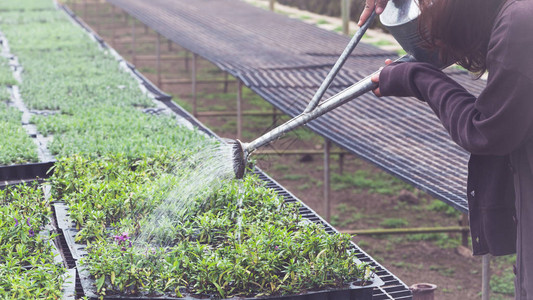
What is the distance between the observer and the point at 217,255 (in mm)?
2617

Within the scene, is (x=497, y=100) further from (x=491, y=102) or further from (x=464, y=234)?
(x=464, y=234)

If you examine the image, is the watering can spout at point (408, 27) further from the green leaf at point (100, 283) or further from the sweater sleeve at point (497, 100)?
the green leaf at point (100, 283)

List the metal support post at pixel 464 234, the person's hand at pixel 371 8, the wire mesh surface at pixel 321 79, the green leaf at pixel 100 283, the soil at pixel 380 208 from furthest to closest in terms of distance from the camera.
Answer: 1. the metal support post at pixel 464 234
2. the soil at pixel 380 208
3. the wire mesh surface at pixel 321 79
4. the green leaf at pixel 100 283
5. the person's hand at pixel 371 8

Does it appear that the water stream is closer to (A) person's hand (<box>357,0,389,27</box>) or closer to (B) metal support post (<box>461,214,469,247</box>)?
(A) person's hand (<box>357,0,389,27</box>)

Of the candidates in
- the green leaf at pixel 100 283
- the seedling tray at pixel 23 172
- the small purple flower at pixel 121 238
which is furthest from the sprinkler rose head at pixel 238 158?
the seedling tray at pixel 23 172

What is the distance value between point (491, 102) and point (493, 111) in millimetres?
22

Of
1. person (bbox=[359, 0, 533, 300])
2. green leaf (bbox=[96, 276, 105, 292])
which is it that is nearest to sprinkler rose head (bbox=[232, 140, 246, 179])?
green leaf (bbox=[96, 276, 105, 292])

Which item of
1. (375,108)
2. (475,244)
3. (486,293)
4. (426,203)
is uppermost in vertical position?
(475,244)

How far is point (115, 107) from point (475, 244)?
3540 millimetres

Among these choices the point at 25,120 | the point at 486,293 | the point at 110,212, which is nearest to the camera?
the point at 110,212

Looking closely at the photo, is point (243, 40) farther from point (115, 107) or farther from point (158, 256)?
point (158, 256)

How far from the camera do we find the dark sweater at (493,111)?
5.41 ft

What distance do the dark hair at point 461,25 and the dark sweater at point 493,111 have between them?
72 millimetres

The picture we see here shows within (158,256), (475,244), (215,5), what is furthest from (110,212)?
(215,5)
